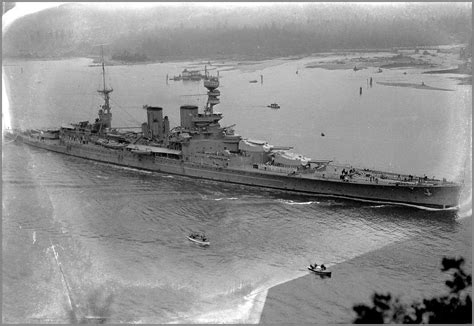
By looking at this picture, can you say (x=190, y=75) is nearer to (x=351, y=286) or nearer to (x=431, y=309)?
(x=351, y=286)

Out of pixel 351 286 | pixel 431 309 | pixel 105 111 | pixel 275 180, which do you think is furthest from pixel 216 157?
pixel 431 309

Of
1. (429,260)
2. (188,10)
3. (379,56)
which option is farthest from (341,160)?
(188,10)

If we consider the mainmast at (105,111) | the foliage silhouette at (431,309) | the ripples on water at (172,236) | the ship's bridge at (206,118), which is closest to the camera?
the foliage silhouette at (431,309)

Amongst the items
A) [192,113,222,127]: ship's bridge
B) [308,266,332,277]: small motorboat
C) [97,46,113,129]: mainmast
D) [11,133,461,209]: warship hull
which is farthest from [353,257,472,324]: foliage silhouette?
[97,46,113,129]: mainmast

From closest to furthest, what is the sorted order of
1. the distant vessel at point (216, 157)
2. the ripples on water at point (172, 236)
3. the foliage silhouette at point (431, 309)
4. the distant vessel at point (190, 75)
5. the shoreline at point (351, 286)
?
the foliage silhouette at point (431, 309)
the shoreline at point (351, 286)
the ripples on water at point (172, 236)
the distant vessel at point (190, 75)
the distant vessel at point (216, 157)

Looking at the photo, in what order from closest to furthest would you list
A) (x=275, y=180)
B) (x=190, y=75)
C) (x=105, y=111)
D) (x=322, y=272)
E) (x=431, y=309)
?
1. (x=431, y=309)
2. (x=322, y=272)
3. (x=190, y=75)
4. (x=275, y=180)
5. (x=105, y=111)

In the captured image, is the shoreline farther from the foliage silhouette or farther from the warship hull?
the warship hull

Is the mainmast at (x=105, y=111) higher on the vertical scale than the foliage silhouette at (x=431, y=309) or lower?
higher

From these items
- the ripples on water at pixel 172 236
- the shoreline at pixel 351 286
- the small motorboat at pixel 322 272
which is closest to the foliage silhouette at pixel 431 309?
the shoreline at pixel 351 286

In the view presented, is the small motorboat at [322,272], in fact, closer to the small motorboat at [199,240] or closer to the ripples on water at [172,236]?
the ripples on water at [172,236]
